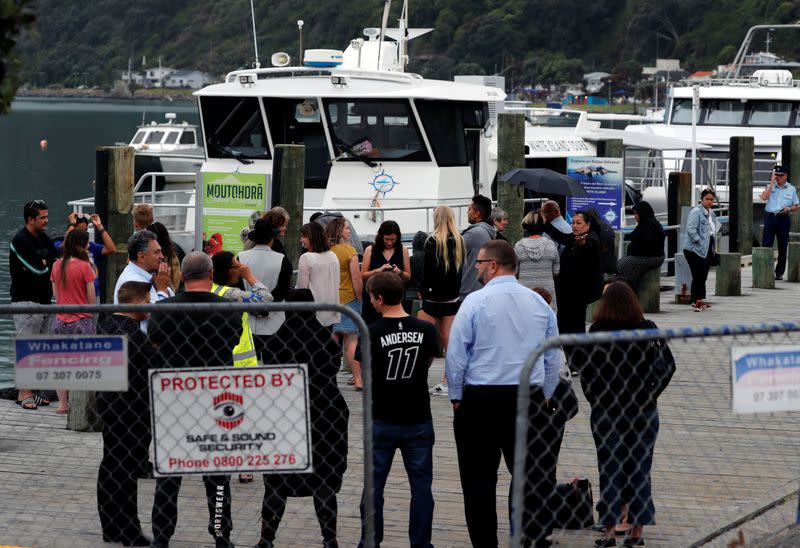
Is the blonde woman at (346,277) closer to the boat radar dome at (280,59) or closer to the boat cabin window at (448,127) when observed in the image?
the boat cabin window at (448,127)

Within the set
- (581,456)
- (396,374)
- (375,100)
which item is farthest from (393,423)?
(375,100)

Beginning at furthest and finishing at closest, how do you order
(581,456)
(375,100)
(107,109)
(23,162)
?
(107,109)
(23,162)
(375,100)
(581,456)

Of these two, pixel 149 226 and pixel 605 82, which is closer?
pixel 149 226

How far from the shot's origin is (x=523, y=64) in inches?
4921

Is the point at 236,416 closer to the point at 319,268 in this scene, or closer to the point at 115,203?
the point at 319,268

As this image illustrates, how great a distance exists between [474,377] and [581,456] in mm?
2357

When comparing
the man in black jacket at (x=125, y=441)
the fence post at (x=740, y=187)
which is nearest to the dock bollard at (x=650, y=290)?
the fence post at (x=740, y=187)

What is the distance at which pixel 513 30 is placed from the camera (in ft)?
414

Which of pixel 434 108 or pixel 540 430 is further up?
pixel 434 108

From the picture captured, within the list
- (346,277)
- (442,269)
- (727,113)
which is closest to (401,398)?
(442,269)

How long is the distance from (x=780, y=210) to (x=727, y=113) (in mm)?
8655

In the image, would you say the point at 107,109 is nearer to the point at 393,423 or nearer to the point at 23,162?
Result: the point at 23,162

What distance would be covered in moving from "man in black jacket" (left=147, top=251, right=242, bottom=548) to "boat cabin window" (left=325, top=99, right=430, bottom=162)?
29.8 feet

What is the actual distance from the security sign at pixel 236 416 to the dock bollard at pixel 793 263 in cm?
1386
